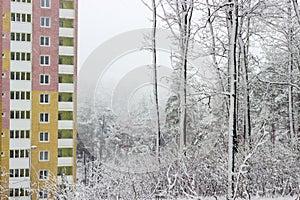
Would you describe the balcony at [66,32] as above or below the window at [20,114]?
above

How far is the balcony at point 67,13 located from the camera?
18.2 m

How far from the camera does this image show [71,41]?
18312mm

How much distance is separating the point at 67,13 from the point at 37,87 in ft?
10.6

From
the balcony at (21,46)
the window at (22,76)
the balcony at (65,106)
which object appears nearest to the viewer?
the balcony at (21,46)

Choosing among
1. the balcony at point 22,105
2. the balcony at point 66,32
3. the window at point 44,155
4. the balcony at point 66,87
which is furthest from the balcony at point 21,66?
the window at point 44,155

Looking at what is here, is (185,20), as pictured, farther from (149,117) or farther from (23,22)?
(23,22)

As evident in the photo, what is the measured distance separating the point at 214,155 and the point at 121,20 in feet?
41.9

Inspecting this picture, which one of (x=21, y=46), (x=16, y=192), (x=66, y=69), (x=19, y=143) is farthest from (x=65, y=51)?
(x=16, y=192)

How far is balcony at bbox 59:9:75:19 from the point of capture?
1822cm

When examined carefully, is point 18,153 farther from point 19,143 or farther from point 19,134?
point 19,134

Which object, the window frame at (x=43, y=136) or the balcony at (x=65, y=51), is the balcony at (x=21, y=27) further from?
the window frame at (x=43, y=136)

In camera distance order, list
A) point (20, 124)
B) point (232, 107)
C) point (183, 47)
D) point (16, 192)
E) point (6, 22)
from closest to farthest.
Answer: point (232, 107)
point (183, 47)
point (16, 192)
point (6, 22)
point (20, 124)

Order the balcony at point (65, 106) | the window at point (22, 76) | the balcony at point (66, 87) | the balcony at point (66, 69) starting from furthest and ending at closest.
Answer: the balcony at point (65, 106)
the balcony at point (66, 87)
the balcony at point (66, 69)
the window at point (22, 76)

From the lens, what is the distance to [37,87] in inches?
711
